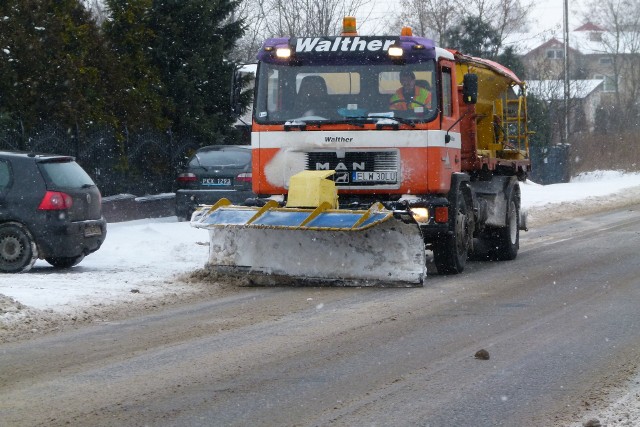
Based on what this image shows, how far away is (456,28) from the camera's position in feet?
159

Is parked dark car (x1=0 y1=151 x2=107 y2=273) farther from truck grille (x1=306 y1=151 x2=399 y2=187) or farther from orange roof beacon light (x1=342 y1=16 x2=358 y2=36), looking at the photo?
orange roof beacon light (x1=342 y1=16 x2=358 y2=36)

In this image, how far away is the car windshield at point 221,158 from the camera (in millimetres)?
21094

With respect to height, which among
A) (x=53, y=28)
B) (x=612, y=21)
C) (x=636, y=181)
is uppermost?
(x=612, y=21)

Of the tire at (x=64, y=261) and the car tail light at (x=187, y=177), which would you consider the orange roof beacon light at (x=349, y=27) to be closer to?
the tire at (x=64, y=261)

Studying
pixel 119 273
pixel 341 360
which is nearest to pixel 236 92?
pixel 119 273

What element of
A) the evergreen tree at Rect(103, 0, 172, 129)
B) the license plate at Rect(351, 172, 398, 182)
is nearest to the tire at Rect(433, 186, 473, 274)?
the license plate at Rect(351, 172, 398, 182)


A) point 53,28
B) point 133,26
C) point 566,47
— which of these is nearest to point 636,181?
point 566,47

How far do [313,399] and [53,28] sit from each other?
14.4 metres

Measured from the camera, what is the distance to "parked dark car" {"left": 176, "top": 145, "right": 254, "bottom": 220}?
20797 millimetres

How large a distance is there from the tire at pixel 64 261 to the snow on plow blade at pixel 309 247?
7.21ft

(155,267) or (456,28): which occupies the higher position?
(456,28)

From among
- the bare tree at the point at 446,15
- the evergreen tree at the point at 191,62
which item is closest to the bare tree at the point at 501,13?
the bare tree at the point at 446,15

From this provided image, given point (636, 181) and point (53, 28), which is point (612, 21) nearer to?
point (636, 181)

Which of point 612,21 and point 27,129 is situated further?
point 612,21
